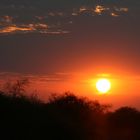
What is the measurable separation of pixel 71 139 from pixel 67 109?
487 inches

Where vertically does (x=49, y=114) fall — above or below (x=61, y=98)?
below

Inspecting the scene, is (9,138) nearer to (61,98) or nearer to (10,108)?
(10,108)

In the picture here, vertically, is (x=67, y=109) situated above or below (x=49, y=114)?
above

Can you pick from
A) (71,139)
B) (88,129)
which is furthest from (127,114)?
(71,139)

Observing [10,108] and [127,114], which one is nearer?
[10,108]

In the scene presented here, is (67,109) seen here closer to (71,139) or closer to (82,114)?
(82,114)

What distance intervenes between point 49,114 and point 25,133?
5.41 meters

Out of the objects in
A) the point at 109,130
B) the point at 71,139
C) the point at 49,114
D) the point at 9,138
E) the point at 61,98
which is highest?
the point at 61,98

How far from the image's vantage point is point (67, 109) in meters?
41.3

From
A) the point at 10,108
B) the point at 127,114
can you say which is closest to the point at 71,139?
the point at 10,108

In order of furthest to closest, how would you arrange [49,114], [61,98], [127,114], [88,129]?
[127,114] → [61,98] → [88,129] → [49,114]

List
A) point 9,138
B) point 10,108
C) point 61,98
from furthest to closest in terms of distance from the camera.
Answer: point 61,98 < point 10,108 < point 9,138

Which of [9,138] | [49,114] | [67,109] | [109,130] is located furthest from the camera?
[67,109]

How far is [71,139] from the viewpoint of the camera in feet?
95.1
